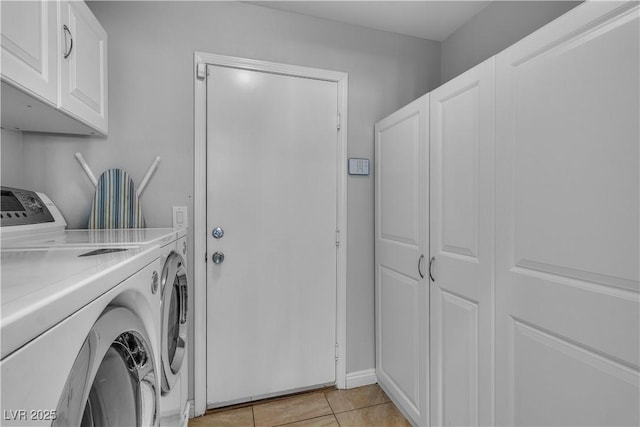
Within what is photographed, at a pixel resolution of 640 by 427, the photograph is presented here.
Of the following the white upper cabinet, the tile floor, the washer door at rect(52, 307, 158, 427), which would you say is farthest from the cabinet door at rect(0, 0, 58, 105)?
the tile floor

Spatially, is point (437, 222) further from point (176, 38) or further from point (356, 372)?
point (176, 38)

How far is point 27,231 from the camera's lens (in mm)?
1293

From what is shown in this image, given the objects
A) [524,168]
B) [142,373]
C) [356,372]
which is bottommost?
[356,372]

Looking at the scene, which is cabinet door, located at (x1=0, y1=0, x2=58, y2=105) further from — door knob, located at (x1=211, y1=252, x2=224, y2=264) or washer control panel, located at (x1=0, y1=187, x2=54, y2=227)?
door knob, located at (x1=211, y1=252, x2=224, y2=264)

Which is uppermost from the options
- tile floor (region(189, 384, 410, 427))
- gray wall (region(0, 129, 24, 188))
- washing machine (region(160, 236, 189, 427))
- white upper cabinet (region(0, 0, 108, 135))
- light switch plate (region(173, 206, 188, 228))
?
white upper cabinet (region(0, 0, 108, 135))

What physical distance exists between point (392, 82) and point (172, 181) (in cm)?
166

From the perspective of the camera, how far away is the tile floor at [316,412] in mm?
1750

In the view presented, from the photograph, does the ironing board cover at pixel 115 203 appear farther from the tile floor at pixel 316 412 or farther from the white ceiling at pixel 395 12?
the white ceiling at pixel 395 12

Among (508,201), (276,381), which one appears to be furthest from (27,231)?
(508,201)

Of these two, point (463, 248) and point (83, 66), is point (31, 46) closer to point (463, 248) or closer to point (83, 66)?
point (83, 66)

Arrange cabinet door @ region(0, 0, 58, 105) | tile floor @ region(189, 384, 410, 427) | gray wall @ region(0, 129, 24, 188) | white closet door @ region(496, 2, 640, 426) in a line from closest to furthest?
white closet door @ region(496, 2, 640, 426) → cabinet door @ region(0, 0, 58, 105) → gray wall @ region(0, 129, 24, 188) → tile floor @ region(189, 384, 410, 427)

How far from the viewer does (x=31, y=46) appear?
3.46ft

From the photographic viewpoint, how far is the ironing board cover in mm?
1608

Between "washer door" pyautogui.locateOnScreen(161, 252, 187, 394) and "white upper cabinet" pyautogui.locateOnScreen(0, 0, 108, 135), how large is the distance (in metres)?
0.76
